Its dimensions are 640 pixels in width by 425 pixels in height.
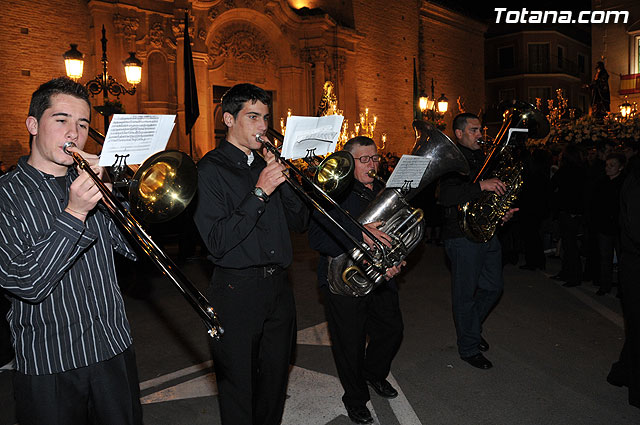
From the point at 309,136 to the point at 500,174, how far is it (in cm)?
330

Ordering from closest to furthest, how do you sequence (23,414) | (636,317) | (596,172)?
(23,414)
(636,317)
(596,172)

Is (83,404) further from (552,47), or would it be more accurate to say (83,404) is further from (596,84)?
(552,47)

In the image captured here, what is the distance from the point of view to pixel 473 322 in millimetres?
4918

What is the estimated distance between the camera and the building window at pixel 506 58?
137 ft

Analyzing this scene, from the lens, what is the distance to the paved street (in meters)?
4.00

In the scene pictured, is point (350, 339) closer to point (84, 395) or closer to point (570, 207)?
point (84, 395)

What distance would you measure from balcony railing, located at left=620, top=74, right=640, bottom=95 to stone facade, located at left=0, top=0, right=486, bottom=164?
8.45 metres

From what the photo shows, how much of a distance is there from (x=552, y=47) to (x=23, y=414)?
154 ft

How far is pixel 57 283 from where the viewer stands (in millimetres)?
2178

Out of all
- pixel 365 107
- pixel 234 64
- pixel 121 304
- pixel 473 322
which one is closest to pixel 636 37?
pixel 365 107

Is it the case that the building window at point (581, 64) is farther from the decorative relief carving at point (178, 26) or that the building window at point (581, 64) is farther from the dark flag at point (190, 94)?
the dark flag at point (190, 94)

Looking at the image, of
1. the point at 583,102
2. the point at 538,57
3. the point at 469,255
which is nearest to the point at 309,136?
the point at 469,255

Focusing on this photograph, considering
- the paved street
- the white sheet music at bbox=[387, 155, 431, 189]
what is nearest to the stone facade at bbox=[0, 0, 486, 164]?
the paved street

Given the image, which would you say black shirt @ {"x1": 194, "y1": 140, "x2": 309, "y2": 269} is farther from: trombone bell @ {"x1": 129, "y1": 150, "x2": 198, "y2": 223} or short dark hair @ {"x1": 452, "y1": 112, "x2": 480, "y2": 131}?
short dark hair @ {"x1": 452, "y1": 112, "x2": 480, "y2": 131}
